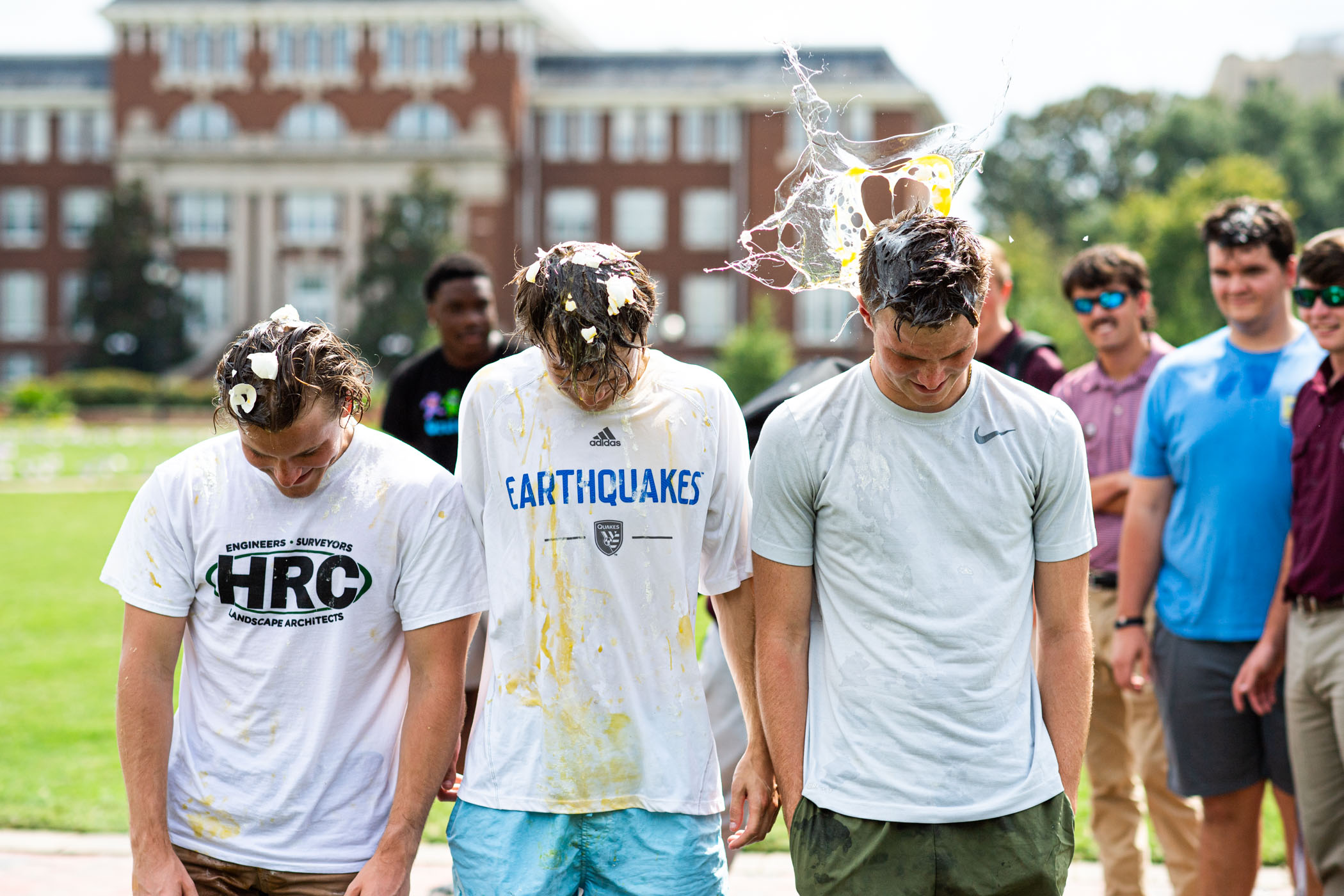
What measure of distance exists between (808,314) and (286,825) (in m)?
52.1

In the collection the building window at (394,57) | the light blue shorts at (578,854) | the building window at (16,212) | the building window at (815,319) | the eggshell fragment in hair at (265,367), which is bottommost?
the light blue shorts at (578,854)

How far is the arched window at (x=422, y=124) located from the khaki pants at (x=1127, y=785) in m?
51.4

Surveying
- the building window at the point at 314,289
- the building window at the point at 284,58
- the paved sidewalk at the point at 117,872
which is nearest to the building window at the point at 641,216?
the building window at the point at 314,289

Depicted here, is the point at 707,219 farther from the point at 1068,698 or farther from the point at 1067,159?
the point at 1068,698

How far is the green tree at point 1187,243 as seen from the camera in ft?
114

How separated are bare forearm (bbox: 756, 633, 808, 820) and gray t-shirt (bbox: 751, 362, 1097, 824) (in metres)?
0.03

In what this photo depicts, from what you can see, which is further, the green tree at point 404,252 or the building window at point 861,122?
the green tree at point 404,252

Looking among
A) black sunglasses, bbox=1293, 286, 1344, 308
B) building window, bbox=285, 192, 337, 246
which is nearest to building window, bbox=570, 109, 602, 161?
building window, bbox=285, 192, 337, 246

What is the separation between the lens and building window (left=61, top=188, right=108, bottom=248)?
5712cm

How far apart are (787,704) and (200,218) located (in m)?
57.2

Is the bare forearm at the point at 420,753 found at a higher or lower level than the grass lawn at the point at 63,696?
higher

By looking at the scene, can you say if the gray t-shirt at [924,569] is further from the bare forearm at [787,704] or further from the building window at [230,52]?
the building window at [230,52]

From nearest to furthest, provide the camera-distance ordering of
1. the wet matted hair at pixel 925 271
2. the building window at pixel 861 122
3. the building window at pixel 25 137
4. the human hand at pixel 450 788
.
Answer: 1. the wet matted hair at pixel 925 271
2. the human hand at pixel 450 788
3. the building window at pixel 861 122
4. the building window at pixel 25 137

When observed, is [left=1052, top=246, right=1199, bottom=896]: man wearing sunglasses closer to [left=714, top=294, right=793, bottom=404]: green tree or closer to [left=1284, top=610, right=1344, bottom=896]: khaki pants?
[left=1284, top=610, right=1344, bottom=896]: khaki pants
